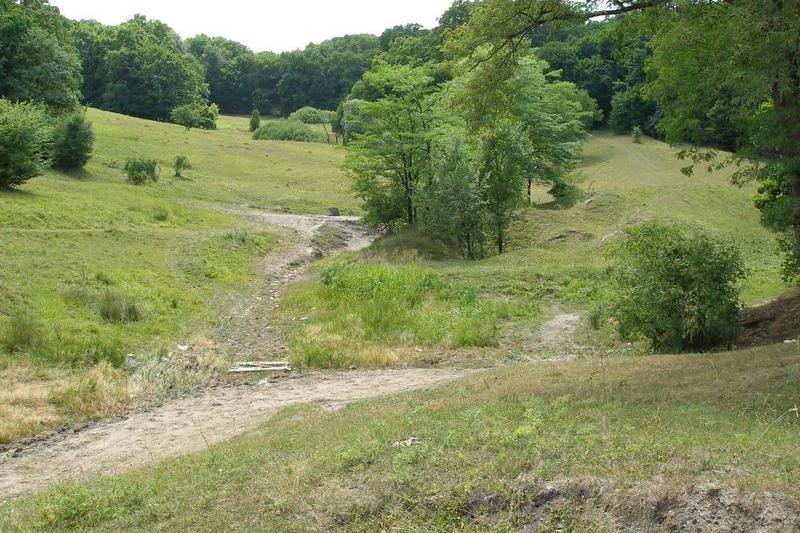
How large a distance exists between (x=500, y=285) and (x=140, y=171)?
24.3m

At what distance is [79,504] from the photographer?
7.45m

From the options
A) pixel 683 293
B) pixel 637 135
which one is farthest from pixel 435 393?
pixel 637 135

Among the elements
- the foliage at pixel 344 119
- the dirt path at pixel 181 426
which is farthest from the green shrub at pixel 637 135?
the dirt path at pixel 181 426

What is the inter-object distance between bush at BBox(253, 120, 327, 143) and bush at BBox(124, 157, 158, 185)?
33.7 meters

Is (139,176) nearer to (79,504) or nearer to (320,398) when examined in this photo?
(320,398)

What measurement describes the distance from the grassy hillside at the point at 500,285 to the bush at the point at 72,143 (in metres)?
18.3

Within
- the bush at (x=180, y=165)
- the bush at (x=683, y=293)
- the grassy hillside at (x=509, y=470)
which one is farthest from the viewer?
the bush at (x=180, y=165)

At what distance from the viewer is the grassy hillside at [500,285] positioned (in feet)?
55.6

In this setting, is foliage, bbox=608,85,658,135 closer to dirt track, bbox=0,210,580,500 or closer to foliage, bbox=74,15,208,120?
foliage, bbox=74,15,208,120

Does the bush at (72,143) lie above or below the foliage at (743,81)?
below

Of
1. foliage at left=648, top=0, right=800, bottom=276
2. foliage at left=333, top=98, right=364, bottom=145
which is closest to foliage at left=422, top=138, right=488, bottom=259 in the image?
foliage at left=648, top=0, right=800, bottom=276

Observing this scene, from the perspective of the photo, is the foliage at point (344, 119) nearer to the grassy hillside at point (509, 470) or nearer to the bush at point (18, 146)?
the bush at point (18, 146)

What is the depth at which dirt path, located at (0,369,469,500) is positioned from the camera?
10427 millimetres

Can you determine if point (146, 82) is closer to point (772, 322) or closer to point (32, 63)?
point (32, 63)
